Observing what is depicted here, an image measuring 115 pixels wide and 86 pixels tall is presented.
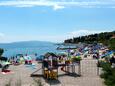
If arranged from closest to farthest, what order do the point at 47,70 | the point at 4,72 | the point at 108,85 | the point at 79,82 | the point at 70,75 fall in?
1. the point at 108,85
2. the point at 79,82
3. the point at 47,70
4. the point at 70,75
5. the point at 4,72

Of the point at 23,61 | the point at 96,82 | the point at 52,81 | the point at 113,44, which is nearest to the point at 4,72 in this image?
the point at 52,81

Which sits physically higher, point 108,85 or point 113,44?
point 113,44

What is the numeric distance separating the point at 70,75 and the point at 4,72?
4963mm

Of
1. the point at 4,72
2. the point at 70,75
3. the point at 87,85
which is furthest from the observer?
the point at 4,72

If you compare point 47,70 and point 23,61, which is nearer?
point 47,70

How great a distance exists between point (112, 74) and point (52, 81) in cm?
1035

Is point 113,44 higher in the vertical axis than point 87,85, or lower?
higher

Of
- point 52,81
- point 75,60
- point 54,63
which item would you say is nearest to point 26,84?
point 52,81

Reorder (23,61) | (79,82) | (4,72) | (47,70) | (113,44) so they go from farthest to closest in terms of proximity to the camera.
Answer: (23,61)
(4,72)
(47,70)
(79,82)
(113,44)

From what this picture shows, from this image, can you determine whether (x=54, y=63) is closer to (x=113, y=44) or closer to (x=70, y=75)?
(x=70, y=75)

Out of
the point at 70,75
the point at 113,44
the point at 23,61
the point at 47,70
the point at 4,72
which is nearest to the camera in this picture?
the point at 113,44

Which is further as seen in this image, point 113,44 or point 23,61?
point 23,61

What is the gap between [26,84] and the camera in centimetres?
1930

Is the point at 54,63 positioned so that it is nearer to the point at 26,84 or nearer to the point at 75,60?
the point at 75,60
